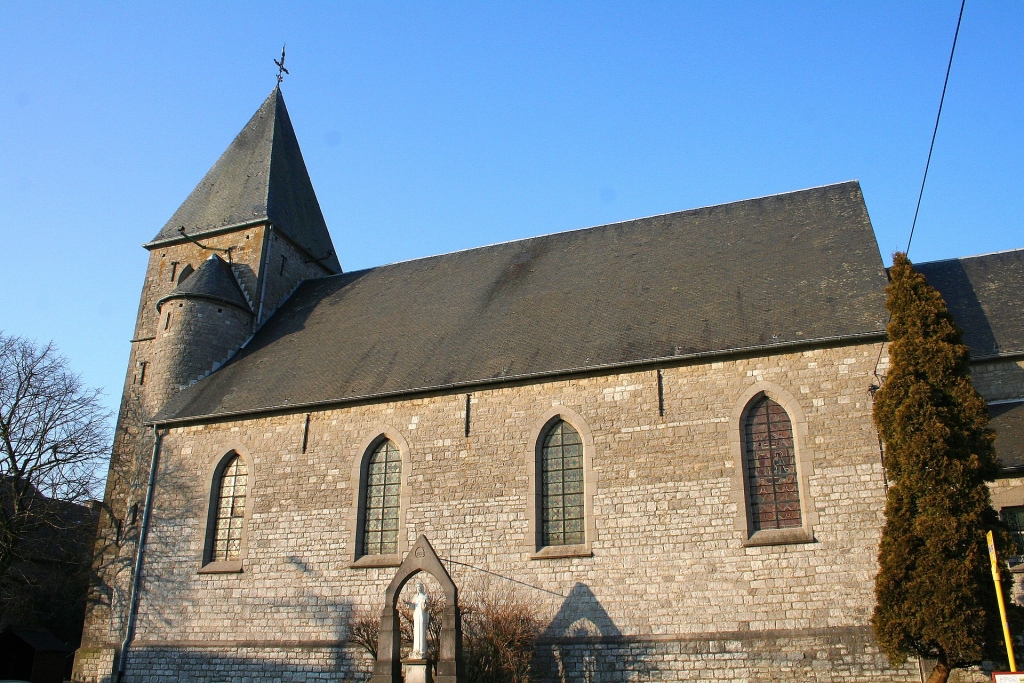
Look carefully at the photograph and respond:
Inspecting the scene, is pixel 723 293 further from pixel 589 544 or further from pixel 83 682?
pixel 83 682

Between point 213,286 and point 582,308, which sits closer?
point 582,308

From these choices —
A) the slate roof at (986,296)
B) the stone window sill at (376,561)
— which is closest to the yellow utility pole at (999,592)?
the slate roof at (986,296)

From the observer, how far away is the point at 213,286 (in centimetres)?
1944

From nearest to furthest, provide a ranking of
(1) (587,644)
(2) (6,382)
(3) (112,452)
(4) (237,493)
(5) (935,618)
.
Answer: (5) (935,618) → (1) (587,644) → (4) (237,493) → (3) (112,452) → (2) (6,382)

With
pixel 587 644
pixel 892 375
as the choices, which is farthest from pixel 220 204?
pixel 892 375

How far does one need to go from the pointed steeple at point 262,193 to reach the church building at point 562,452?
2.83 m

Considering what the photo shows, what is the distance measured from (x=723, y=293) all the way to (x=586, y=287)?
2894mm

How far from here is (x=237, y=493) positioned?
16.2m

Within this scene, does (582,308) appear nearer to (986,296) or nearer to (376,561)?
(376,561)

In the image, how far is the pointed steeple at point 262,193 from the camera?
2192 cm

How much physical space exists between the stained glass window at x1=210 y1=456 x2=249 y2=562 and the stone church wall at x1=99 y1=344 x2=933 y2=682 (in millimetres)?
302

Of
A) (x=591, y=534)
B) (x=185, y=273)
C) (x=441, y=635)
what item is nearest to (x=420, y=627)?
(x=441, y=635)

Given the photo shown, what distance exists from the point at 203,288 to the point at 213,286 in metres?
0.25

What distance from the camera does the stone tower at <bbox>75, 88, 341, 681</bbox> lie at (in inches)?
671
